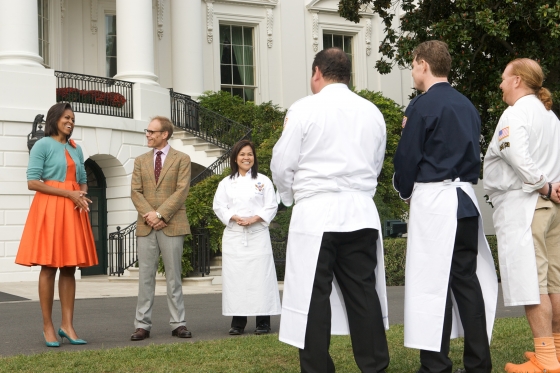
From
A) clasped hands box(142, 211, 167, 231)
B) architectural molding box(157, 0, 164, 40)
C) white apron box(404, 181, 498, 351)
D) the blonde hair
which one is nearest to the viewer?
white apron box(404, 181, 498, 351)

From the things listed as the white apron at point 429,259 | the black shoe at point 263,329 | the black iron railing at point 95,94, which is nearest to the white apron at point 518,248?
the white apron at point 429,259

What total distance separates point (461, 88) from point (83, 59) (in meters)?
12.0

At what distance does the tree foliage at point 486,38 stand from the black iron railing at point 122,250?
7086mm

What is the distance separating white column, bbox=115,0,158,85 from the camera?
75.5 feet

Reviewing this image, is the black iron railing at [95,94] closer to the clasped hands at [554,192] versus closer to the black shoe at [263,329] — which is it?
the black shoe at [263,329]

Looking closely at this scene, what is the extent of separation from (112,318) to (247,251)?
253cm

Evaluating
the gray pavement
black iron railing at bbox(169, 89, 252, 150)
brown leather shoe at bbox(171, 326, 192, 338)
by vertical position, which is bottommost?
the gray pavement

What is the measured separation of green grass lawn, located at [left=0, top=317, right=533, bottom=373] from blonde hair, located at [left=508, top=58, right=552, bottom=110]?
1.95 metres

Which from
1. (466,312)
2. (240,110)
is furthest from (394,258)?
Result: (466,312)

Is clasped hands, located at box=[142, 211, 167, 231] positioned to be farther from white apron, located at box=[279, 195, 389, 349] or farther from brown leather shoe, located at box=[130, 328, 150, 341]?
white apron, located at box=[279, 195, 389, 349]

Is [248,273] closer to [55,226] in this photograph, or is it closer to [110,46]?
[55,226]

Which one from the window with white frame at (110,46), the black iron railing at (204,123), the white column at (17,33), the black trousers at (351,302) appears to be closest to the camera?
the black trousers at (351,302)

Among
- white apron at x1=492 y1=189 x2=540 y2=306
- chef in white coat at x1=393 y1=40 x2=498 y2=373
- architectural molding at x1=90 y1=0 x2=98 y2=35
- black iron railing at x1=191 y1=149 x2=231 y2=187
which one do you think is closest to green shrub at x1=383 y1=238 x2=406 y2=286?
black iron railing at x1=191 y1=149 x2=231 y2=187

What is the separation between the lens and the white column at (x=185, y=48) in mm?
26203
